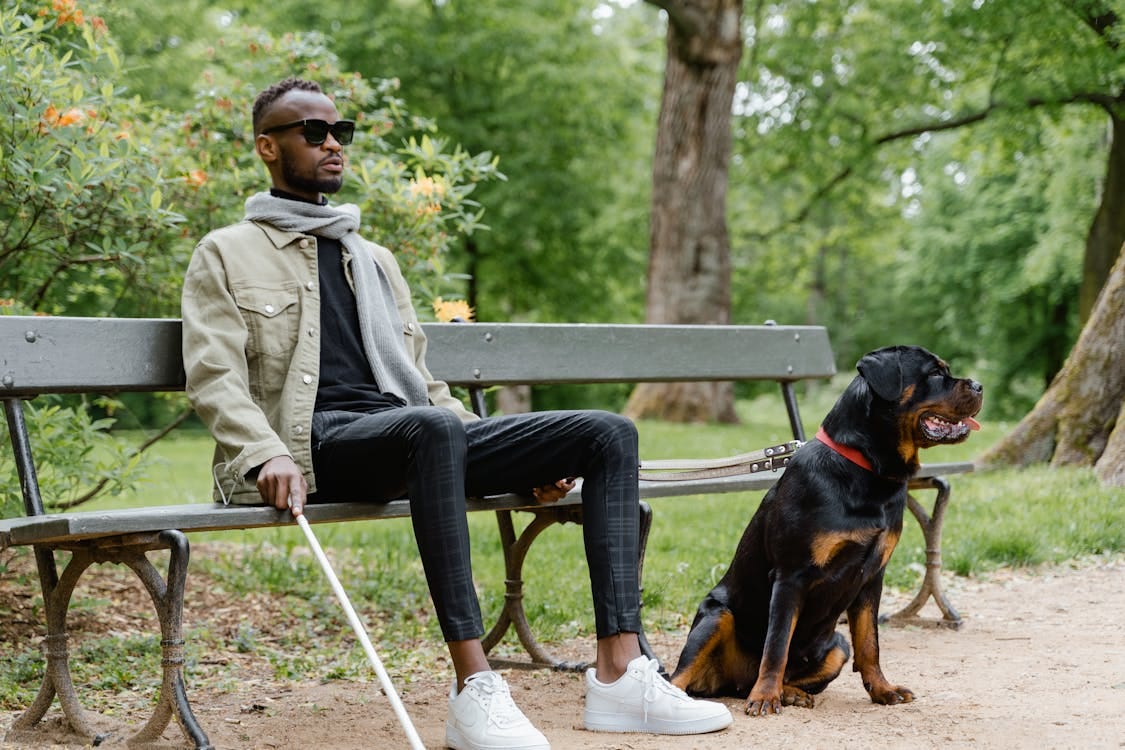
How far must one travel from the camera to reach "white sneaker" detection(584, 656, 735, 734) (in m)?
3.51

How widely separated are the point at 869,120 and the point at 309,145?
16.6 meters

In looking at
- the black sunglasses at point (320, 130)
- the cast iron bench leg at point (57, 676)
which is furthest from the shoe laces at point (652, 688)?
the black sunglasses at point (320, 130)

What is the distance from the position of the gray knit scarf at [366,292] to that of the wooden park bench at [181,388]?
0.42 metres

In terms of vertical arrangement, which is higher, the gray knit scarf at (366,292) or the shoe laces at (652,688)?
the gray knit scarf at (366,292)

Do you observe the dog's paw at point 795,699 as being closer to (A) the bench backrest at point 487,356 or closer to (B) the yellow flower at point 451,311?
(A) the bench backrest at point 487,356

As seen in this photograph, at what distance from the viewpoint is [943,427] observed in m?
3.85

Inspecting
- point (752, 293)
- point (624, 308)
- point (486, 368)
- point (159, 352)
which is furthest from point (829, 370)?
point (752, 293)

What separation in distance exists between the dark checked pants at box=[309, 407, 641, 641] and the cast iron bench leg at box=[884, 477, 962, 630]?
215 centimetres

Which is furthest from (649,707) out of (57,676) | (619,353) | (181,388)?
(619,353)

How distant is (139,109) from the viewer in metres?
5.79

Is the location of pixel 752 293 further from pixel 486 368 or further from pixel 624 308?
pixel 486 368

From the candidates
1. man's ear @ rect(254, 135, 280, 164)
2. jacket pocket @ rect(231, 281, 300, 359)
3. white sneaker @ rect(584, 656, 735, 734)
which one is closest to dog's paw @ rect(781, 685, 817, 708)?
white sneaker @ rect(584, 656, 735, 734)

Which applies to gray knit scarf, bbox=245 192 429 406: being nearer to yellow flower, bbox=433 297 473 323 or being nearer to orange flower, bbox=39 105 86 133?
orange flower, bbox=39 105 86 133

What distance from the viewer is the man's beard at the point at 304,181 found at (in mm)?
4176
